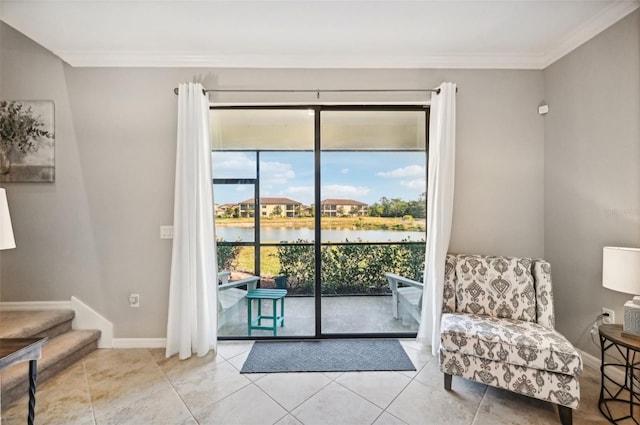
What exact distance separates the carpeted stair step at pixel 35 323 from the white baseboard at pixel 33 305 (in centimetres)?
4

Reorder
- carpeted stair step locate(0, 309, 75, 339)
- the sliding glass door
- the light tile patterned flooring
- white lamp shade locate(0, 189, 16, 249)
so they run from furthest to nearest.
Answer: the sliding glass door, carpeted stair step locate(0, 309, 75, 339), the light tile patterned flooring, white lamp shade locate(0, 189, 16, 249)

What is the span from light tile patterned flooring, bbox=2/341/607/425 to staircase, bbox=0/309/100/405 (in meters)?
0.09

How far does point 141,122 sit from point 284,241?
1.78 m

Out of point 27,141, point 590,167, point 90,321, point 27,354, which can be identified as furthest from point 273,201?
point 590,167

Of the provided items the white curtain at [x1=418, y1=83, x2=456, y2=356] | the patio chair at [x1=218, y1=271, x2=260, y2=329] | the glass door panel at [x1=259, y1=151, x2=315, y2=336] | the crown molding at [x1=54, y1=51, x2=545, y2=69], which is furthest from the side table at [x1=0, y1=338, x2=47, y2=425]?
the white curtain at [x1=418, y1=83, x2=456, y2=356]

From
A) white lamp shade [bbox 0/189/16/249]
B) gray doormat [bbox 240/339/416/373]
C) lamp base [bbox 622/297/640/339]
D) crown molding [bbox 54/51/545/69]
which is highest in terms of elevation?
crown molding [bbox 54/51/545/69]

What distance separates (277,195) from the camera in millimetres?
2764

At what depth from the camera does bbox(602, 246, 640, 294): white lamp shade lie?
1.64m

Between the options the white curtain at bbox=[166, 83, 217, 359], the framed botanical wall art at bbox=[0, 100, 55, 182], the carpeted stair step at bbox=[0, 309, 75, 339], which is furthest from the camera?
the framed botanical wall art at bbox=[0, 100, 55, 182]

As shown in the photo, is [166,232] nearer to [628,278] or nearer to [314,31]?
[314,31]

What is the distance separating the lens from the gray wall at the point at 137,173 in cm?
257

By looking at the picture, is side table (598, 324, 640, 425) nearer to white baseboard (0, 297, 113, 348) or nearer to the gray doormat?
the gray doormat

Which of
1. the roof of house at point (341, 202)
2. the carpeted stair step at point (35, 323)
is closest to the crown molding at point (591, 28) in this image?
the roof of house at point (341, 202)

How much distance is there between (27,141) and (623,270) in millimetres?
4855
